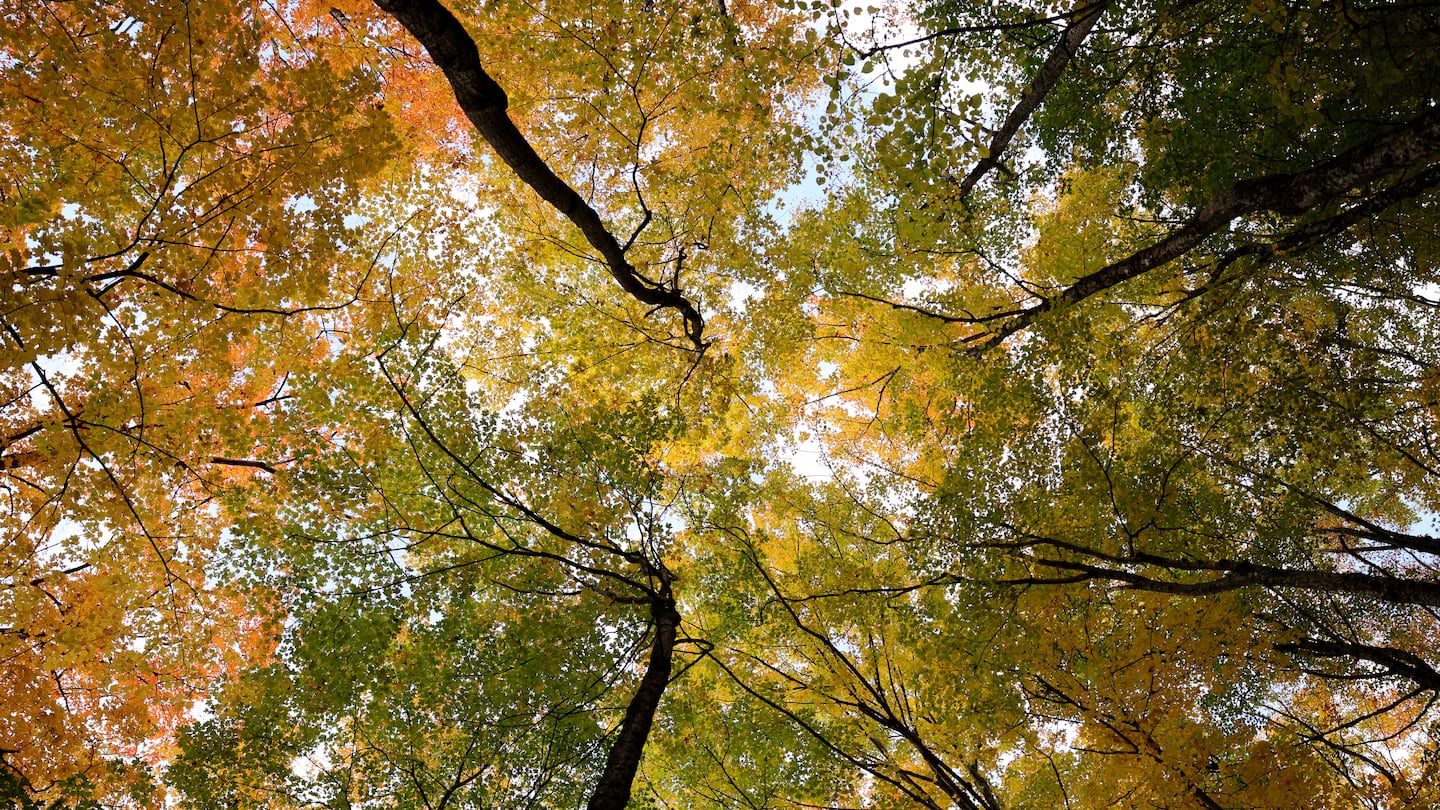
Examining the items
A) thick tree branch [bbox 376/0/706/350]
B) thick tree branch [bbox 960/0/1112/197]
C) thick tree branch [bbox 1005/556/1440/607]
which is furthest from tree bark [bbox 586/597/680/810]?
thick tree branch [bbox 960/0/1112/197]

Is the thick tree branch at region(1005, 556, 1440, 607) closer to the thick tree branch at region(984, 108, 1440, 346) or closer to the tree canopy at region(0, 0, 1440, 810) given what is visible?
the tree canopy at region(0, 0, 1440, 810)

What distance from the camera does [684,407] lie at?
33.5ft

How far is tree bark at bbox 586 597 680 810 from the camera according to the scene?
571 centimetres

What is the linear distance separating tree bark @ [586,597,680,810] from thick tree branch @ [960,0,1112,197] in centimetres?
612

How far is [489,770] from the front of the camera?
696 centimetres

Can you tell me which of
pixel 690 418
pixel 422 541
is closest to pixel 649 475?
pixel 422 541

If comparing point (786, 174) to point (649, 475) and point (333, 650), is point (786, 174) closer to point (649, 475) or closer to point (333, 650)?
point (649, 475)

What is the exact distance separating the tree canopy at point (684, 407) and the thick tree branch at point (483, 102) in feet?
0.14

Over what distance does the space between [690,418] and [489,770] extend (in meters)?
5.34

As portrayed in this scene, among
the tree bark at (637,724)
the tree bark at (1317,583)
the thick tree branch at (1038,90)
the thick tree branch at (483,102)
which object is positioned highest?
the thick tree branch at (1038,90)

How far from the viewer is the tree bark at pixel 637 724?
571 centimetres

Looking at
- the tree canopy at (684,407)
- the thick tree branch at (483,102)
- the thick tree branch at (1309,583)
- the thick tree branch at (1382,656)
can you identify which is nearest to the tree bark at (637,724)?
the tree canopy at (684,407)

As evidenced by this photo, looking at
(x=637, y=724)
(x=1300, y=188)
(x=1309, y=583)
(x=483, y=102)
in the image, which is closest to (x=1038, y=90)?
(x=1300, y=188)

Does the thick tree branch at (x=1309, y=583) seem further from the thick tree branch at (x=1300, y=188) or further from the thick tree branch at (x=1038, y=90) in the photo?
the thick tree branch at (x=1038, y=90)
